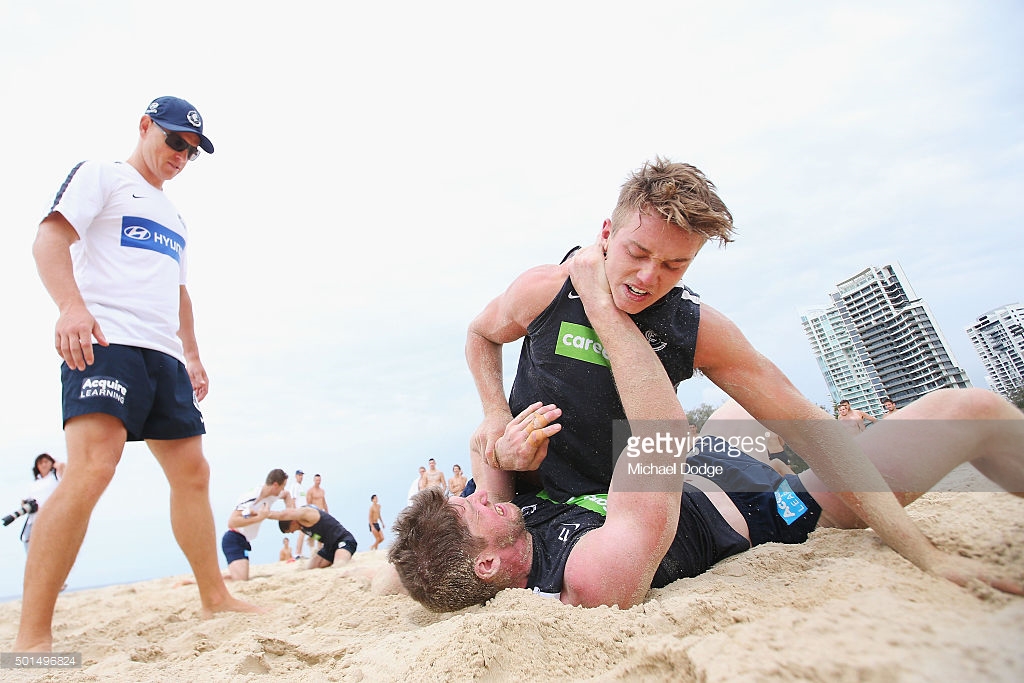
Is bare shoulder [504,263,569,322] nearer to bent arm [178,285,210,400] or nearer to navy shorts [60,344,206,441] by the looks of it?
navy shorts [60,344,206,441]

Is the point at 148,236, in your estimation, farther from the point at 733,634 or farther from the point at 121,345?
the point at 733,634

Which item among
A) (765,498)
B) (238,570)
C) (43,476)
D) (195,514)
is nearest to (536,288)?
A: (765,498)

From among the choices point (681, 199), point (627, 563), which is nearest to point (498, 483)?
point (627, 563)

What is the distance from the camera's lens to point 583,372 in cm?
222

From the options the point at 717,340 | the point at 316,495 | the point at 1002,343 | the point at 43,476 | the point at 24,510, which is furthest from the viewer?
the point at 316,495

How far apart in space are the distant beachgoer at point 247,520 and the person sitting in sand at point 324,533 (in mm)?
336

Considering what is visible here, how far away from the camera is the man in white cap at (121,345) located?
2.31m

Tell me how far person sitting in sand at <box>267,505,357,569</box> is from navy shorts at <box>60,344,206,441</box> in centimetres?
459

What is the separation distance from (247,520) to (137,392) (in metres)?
4.95

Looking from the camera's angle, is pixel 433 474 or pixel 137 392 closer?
pixel 137 392

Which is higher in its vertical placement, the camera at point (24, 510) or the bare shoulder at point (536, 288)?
the bare shoulder at point (536, 288)

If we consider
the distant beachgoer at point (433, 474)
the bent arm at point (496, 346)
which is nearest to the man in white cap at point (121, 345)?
the bent arm at point (496, 346)

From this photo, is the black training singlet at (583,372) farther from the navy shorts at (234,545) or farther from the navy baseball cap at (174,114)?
the navy shorts at (234,545)

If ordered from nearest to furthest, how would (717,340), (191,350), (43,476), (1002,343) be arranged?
(717,340)
(1002,343)
(191,350)
(43,476)
